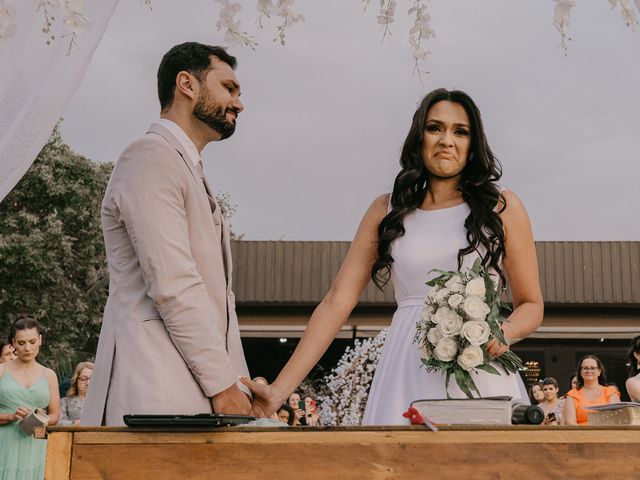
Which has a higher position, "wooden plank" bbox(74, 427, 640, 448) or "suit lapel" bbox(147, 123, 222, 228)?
"suit lapel" bbox(147, 123, 222, 228)

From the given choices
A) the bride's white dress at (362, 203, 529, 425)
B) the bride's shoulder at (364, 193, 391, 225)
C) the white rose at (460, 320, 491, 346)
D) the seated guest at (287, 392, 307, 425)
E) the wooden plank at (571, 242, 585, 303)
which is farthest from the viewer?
the wooden plank at (571, 242, 585, 303)

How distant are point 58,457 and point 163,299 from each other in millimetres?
648

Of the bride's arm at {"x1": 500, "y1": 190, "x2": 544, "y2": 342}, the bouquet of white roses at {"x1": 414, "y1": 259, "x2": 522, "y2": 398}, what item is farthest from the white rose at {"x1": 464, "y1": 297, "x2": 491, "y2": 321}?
the bride's arm at {"x1": 500, "y1": 190, "x2": 544, "y2": 342}

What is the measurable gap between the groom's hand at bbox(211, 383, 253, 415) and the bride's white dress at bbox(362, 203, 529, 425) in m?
0.50

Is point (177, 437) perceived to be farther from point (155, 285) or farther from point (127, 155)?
point (127, 155)

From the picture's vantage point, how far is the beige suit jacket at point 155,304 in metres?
2.54

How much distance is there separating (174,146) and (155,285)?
0.50 meters

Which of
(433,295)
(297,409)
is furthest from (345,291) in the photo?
(297,409)

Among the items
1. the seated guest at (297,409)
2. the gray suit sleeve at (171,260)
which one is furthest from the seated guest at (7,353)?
the gray suit sleeve at (171,260)

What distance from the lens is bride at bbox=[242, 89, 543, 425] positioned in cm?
294

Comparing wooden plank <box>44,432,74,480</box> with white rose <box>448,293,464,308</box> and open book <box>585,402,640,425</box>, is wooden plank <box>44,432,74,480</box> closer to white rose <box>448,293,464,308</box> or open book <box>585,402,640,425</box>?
white rose <box>448,293,464,308</box>

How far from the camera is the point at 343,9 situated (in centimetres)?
370

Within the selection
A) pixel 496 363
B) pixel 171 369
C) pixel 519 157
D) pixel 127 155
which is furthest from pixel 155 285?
pixel 519 157

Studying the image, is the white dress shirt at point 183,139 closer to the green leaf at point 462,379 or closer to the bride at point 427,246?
the bride at point 427,246
